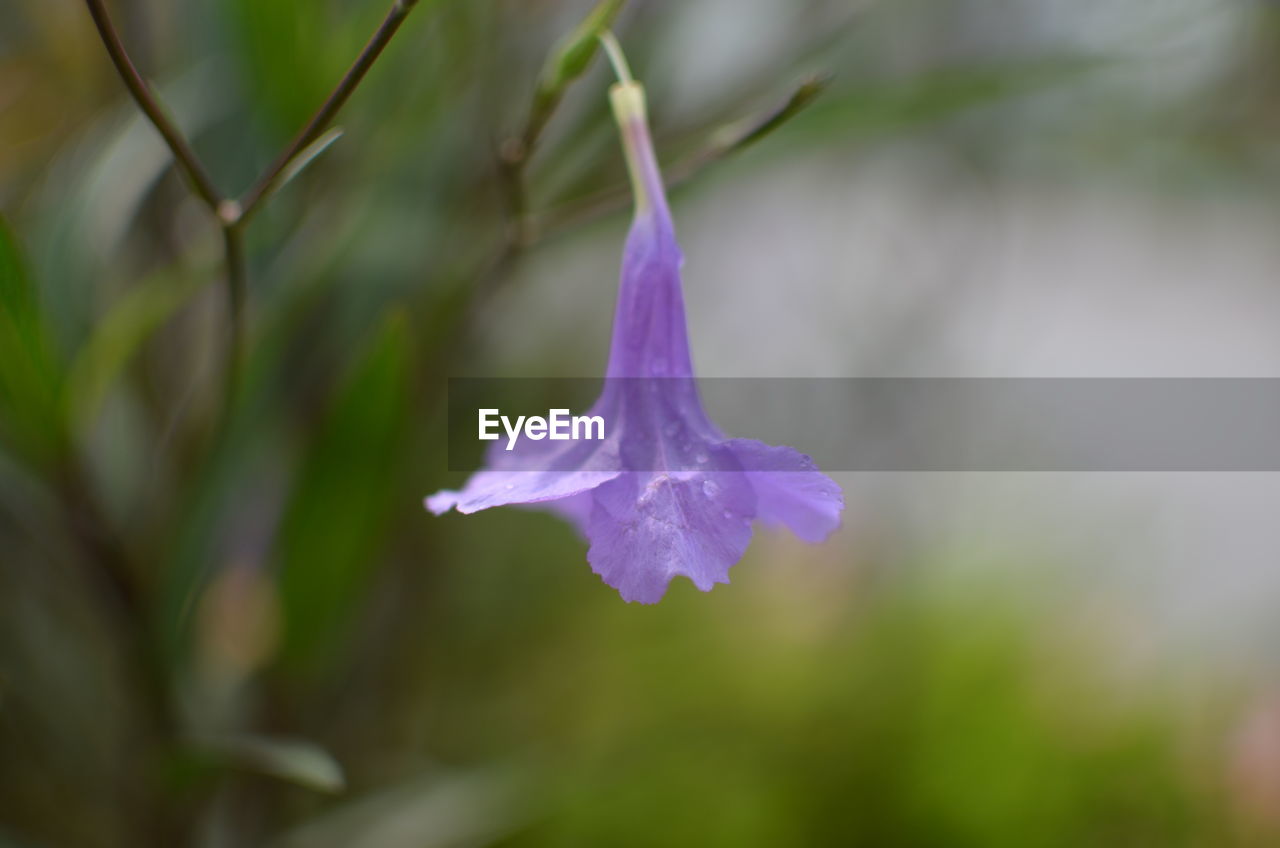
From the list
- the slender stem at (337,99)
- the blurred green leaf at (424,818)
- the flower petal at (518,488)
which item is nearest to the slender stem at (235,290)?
the slender stem at (337,99)

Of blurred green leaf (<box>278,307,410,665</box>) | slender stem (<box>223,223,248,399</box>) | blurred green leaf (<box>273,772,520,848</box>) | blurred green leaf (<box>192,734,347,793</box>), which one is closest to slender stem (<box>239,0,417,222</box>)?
slender stem (<box>223,223,248,399</box>)

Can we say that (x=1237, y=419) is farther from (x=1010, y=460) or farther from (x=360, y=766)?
(x=360, y=766)

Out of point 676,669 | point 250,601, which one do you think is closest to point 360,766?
point 250,601

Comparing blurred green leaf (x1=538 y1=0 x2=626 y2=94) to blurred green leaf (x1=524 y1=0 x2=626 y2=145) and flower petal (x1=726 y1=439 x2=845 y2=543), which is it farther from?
flower petal (x1=726 y1=439 x2=845 y2=543)

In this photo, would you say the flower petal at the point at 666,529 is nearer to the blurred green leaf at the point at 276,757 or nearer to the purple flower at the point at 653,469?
the purple flower at the point at 653,469

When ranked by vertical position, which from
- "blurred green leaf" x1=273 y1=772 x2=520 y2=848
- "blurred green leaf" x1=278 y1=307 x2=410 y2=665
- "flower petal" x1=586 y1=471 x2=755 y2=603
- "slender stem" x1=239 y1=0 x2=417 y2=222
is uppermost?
"slender stem" x1=239 y1=0 x2=417 y2=222

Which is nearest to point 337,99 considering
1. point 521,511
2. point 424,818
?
point 424,818
